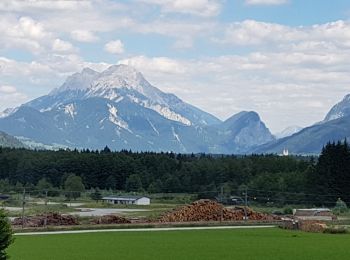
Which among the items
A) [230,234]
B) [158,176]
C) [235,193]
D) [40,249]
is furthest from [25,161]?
[40,249]

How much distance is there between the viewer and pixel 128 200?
89188 millimetres

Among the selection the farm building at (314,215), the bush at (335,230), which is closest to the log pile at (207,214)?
the farm building at (314,215)

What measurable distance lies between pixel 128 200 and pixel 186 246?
5874cm

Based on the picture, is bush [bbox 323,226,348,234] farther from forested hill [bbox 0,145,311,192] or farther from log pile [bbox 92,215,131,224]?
forested hill [bbox 0,145,311,192]

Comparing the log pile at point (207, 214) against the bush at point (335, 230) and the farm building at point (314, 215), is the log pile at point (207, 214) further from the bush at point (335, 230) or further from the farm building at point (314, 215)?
the bush at point (335, 230)

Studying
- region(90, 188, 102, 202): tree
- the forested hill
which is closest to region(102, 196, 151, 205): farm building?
region(90, 188, 102, 202): tree

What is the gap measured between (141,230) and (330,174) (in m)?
33.2

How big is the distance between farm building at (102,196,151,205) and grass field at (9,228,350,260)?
4644cm

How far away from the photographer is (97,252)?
2811 cm

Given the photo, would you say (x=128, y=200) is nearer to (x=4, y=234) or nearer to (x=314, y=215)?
(x=314, y=215)

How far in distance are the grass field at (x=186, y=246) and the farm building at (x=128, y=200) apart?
152 feet

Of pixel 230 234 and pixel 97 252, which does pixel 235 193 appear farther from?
pixel 97 252

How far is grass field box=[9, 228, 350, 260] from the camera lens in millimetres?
26672

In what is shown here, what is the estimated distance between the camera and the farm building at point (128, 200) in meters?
87.4
